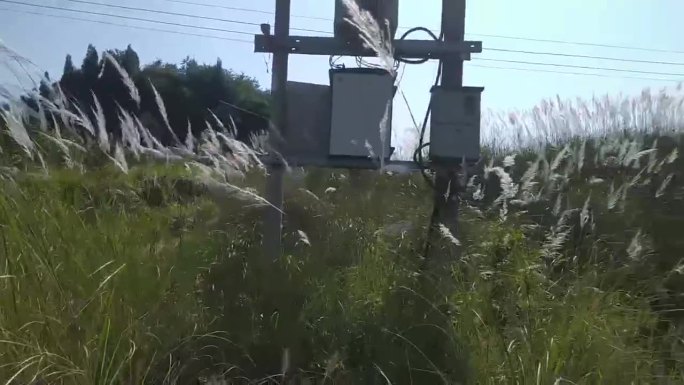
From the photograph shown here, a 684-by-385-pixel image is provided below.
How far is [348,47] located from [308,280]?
1.51 meters

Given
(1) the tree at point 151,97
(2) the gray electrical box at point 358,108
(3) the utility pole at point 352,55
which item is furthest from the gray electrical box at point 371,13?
(1) the tree at point 151,97

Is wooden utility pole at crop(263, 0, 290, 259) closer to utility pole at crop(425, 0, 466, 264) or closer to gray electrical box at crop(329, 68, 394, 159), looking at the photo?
gray electrical box at crop(329, 68, 394, 159)

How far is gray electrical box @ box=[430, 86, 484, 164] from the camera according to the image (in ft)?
12.6

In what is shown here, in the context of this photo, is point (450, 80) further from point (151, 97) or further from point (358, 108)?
point (151, 97)

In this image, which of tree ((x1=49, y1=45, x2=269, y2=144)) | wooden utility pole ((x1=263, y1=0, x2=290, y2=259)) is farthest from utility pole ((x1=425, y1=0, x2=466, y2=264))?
tree ((x1=49, y1=45, x2=269, y2=144))

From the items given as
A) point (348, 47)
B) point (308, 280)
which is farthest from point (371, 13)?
point (308, 280)

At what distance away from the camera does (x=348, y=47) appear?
3.90 m

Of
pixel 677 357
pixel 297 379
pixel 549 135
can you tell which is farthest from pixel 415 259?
pixel 549 135

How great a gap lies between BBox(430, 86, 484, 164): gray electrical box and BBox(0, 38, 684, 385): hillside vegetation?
22 cm

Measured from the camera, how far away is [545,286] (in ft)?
9.57

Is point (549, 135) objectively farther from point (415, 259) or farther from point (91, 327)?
point (91, 327)

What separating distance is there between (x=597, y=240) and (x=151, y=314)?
6.91ft

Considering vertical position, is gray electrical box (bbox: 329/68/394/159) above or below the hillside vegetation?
above

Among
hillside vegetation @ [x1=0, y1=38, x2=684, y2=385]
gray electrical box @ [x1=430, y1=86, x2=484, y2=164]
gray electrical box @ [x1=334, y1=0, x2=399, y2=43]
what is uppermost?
gray electrical box @ [x1=334, y1=0, x2=399, y2=43]
